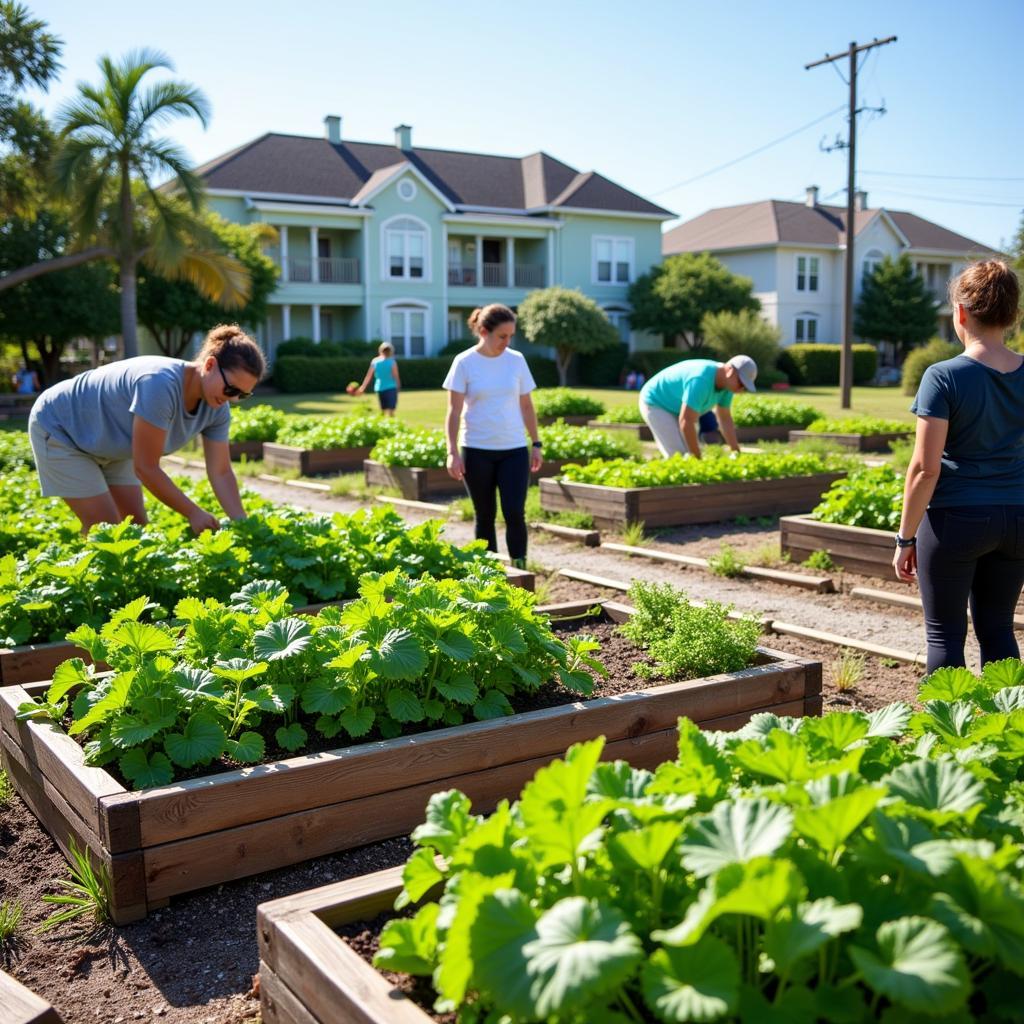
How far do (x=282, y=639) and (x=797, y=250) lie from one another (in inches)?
2138

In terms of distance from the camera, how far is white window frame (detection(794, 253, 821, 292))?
54.2 metres

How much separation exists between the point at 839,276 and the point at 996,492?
55.0 m

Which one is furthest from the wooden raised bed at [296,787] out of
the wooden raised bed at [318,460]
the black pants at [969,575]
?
the wooden raised bed at [318,460]

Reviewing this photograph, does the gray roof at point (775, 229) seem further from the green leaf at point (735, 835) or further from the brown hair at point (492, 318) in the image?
the green leaf at point (735, 835)

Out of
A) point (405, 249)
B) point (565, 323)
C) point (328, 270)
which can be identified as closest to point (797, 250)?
point (565, 323)

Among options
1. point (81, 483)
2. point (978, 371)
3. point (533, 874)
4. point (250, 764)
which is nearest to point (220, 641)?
point (250, 764)

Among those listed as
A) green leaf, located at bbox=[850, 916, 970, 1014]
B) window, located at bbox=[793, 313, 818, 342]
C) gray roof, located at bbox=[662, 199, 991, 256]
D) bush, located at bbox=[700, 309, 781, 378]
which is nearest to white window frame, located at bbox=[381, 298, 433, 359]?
bush, located at bbox=[700, 309, 781, 378]

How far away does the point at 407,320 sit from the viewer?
44.3 metres

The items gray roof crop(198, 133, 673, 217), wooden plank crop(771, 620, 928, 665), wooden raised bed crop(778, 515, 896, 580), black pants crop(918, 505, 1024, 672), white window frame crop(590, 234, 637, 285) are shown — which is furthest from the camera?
white window frame crop(590, 234, 637, 285)

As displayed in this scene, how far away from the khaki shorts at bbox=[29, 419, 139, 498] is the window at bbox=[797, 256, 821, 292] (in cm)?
5242

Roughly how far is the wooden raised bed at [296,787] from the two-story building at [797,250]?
49.6m

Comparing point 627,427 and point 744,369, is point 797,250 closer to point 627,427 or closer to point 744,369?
point 627,427

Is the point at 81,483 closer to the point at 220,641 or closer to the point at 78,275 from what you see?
the point at 220,641

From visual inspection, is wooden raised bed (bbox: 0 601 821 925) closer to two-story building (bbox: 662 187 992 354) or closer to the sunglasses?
the sunglasses
